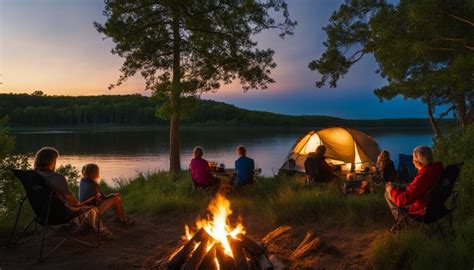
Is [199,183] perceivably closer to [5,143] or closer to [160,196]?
[160,196]

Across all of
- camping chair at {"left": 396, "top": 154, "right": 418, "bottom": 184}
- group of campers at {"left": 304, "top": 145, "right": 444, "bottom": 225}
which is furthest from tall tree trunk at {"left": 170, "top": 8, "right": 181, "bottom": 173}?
group of campers at {"left": 304, "top": 145, "right": 444, "bottom": 225}

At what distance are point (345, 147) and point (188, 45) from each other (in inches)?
242

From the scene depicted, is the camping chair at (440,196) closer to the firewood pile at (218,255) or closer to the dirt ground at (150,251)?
the dirt ground at (150,251)

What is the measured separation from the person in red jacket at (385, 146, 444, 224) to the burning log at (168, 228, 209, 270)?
2.41 meters

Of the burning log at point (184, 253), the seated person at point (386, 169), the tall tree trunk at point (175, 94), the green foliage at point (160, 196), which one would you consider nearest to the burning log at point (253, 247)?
the burning log at point (184, 253)

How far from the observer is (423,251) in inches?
158

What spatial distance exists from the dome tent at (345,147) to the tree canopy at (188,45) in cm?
301

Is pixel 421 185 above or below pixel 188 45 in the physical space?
below

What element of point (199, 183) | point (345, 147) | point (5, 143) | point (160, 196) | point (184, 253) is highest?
point (5, 143)

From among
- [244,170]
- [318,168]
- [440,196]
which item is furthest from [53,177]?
[318,168]

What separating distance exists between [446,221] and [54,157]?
536cm

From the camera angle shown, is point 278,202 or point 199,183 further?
point 199,183

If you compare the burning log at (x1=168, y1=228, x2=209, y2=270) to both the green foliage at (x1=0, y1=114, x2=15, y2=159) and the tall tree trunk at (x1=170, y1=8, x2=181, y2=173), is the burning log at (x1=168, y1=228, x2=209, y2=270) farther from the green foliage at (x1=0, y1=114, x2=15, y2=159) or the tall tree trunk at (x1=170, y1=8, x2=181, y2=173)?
the tall tree trunk at (x1=170, y1=8, x2=181, y2=173)

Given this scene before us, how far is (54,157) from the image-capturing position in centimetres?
535
